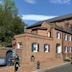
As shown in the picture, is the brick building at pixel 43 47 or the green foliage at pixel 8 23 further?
the green foliage at pixel 8 23

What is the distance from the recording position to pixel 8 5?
7956 cm

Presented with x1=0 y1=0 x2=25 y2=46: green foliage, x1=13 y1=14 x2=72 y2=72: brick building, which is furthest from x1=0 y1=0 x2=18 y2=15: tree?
x1=13 y1=14 x2=72 y2=72: brick building

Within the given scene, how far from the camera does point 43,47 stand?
49.5m

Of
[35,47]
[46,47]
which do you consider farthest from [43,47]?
[35,47]

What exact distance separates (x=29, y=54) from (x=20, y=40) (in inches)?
150

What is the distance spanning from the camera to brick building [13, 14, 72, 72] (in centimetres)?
4455

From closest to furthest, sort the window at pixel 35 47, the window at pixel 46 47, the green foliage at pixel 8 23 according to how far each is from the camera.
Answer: the window at pixel 35 47
the window at pixel 46 47
the green foliage at pixel 8 23

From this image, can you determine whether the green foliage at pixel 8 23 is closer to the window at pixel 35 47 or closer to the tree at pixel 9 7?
the tree at pixel 9 7

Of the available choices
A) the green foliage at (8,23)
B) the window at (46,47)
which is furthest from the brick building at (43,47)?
the green foliage at (8,23)

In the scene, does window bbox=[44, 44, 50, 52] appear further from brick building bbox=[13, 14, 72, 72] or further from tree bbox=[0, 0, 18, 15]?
tree bbox=[0, 0, 18, 15]

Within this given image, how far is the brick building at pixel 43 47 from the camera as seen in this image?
146 ft

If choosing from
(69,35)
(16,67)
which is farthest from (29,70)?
(69,35)

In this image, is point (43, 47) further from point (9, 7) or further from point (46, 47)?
point (9, 7)

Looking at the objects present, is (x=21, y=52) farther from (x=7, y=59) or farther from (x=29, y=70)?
(x=29, y=70)
